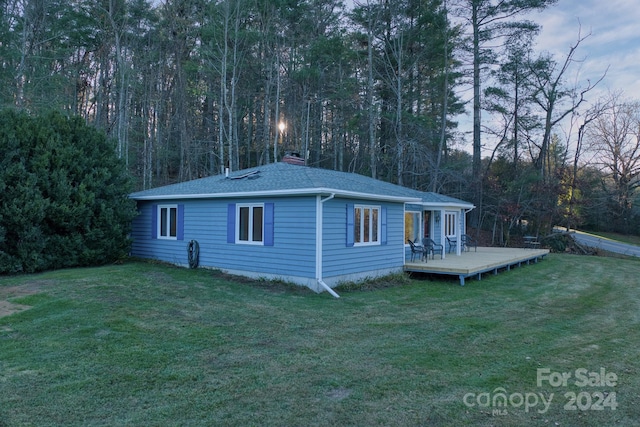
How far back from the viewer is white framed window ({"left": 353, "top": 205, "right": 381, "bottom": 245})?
30.7 feet

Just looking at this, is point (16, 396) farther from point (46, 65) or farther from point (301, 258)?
point (46, 65)

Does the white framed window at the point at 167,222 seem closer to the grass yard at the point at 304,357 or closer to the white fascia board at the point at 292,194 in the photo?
the white fascia board at the point at 292,194

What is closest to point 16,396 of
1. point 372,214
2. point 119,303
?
point 119,303

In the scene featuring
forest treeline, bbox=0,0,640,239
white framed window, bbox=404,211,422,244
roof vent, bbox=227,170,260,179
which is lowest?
white framed window, bbox=404,211,422,244

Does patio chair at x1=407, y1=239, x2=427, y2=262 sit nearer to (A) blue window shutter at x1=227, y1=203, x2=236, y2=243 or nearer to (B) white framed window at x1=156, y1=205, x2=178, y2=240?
(A) blue window shutter at x1=227, y1=203, x2=236, y2=243

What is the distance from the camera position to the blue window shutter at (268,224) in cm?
891

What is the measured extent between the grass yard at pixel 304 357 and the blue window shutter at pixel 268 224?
1244 millimetres

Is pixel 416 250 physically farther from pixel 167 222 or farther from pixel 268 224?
pixel 167 222

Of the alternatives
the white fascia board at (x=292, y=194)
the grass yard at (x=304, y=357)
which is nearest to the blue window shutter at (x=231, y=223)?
the white fascia board at (x=292, y=194)

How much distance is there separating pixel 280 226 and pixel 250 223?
97cm

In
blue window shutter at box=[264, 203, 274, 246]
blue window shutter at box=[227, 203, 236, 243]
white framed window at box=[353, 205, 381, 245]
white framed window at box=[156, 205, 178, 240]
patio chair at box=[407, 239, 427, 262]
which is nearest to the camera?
blue window shutter at box=[264, 203, 274, 246]

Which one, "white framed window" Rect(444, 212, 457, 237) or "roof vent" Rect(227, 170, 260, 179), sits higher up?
"roof vent" Rect(227, 170, 260, 179)

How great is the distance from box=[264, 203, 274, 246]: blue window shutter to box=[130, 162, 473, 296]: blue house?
22 mm

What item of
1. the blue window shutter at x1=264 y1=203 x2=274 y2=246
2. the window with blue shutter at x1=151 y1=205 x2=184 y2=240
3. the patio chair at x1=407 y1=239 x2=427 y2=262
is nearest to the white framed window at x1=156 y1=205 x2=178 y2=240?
the window with blue shutter at x1=151 y1=205 x2=184 y2=240
